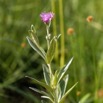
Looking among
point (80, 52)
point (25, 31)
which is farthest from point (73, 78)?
point (25, 31)

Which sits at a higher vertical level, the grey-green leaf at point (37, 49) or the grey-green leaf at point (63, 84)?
the grey-green leaf at point (37, 49)

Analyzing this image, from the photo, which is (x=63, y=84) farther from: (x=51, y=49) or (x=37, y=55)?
(x=37, y=55)

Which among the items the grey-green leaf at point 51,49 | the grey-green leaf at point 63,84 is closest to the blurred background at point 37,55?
the grey-green leaf at point 63,84

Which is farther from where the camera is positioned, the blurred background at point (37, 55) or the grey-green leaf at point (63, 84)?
the blurred background at point (37, 55)

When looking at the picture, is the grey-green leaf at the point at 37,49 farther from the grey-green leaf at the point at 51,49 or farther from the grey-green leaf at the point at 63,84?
the grey-green leaf at the point at 63,84

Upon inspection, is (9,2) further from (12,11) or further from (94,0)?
(94,0)

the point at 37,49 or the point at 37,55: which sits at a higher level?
the point at 37,49

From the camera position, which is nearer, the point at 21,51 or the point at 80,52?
the point at 80,52

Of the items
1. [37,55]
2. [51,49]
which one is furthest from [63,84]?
[37,55]
